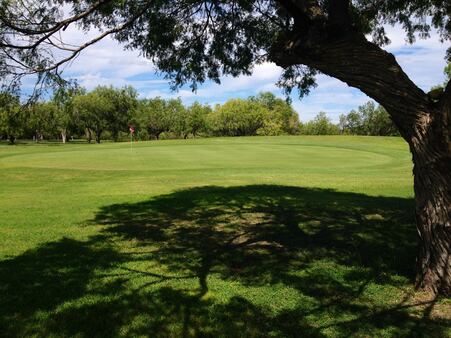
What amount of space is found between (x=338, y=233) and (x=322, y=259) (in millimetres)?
1579

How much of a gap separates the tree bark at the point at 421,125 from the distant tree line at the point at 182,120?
54413mm

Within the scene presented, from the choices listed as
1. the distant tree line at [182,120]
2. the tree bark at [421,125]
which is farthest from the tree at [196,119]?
the tree bark at [421,125]

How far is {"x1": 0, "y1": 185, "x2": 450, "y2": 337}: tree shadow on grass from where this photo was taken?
4625 mm

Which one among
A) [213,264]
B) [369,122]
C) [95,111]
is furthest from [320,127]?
[213,264]

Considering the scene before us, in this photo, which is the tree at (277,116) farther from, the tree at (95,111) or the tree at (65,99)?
the tree at (65,99)

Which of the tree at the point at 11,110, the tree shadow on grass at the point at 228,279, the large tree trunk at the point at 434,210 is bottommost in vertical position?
the tree shadow on grass at the point at 228,279

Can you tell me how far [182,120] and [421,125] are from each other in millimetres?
94432

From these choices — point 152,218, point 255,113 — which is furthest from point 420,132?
point 255,113

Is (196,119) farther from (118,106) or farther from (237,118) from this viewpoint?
(118,106)

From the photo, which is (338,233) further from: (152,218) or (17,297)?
(17,297)

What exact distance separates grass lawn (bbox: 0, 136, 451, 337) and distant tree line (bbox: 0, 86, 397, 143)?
48.6 meters

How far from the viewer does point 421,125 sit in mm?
5227

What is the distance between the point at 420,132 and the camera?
5254 mm

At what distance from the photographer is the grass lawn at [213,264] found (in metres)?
4.68
